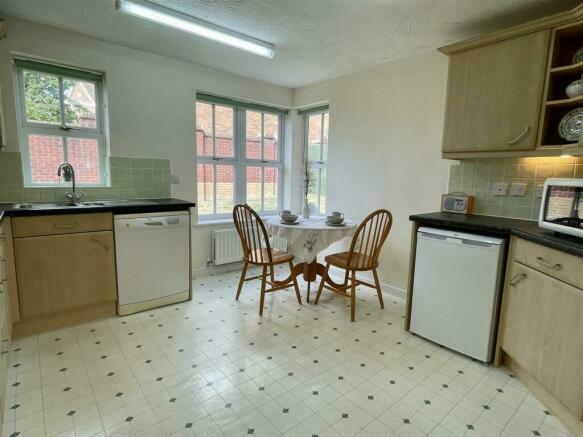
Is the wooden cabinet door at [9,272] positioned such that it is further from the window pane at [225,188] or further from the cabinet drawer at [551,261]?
the cabinet drawer at [551,261]

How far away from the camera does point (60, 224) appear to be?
2.27 metres

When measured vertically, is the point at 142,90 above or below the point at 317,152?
above

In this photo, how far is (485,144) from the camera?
2.23 m

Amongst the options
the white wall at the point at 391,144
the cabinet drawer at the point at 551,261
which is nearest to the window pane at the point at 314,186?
the white wall at the point at 391,144

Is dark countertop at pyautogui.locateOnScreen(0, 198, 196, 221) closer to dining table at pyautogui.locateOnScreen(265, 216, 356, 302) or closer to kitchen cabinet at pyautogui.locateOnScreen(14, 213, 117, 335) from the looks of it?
kitchen cabinet at pyautogui.locateOnScreen(14, 213, 117, 335)

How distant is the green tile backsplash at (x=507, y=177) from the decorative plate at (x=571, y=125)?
19 centimetres

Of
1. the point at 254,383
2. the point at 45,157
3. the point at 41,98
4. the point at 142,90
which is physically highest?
the point at 142,90

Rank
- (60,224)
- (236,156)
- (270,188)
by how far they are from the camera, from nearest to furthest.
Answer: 1. (60,224)
2. (236,156)
3. (270,188)

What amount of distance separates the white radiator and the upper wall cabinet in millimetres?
2227

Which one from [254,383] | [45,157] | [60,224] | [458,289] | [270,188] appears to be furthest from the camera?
[270,188]

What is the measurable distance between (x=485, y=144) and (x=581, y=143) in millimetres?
565

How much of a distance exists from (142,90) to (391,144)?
2.48 m

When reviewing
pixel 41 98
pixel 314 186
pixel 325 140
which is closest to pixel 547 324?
pixel 314 186

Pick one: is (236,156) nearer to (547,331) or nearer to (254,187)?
(254,187)
